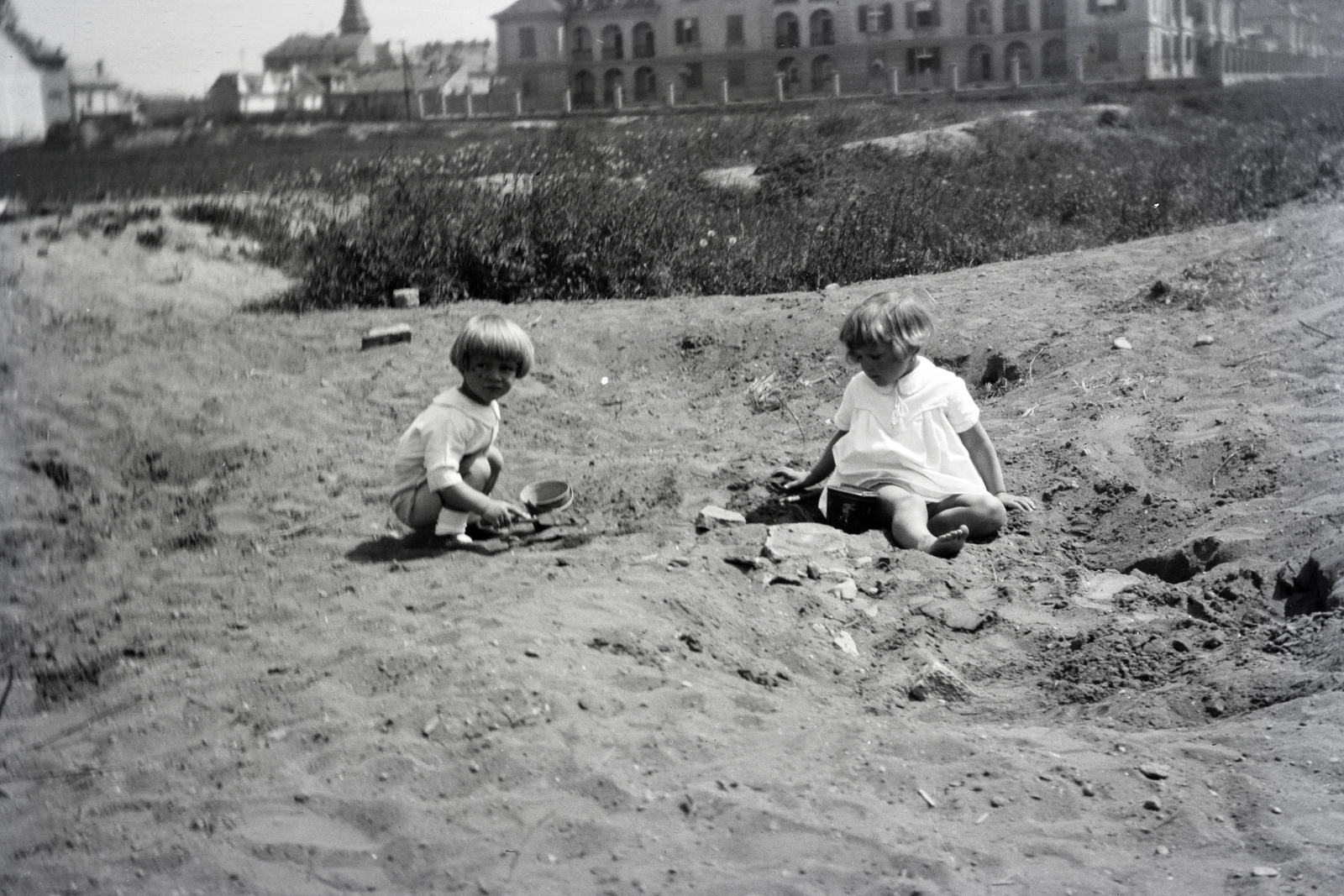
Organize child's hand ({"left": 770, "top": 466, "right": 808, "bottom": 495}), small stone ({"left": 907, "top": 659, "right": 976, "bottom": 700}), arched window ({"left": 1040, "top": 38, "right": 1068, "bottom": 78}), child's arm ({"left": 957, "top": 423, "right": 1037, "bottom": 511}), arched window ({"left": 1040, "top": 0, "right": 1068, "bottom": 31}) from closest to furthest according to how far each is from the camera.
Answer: small stone ({"left": 907, "top": 659, "right": 976, "bottom": 700}) < child's arm ({"left": 957, "top": 423, "right": 1037, "bottom": 511}) < child's hand ({"left": 770, "top": 466, "right": 808, "bottom": 495}) < arched window ({"left": 1040, "top": 0, "right": 1068, "bottom": 31}) < arched window ({"left": 1040, "top": 38, "right": 1068, "bottom": 78})

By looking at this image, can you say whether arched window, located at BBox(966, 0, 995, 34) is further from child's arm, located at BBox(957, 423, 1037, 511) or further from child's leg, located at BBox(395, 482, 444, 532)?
child's leg, located at BBox(395, 482, 444, 532)

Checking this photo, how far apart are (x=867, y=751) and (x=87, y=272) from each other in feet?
16.2

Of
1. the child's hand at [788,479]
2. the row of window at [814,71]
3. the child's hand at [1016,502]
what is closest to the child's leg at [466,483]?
the child's hand at [788,479]

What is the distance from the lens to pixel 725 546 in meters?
3.94

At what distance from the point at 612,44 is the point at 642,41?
0.27m

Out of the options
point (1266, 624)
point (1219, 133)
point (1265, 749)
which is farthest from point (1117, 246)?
point (1265, 749)

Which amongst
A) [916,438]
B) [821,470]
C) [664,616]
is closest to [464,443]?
[664,616]

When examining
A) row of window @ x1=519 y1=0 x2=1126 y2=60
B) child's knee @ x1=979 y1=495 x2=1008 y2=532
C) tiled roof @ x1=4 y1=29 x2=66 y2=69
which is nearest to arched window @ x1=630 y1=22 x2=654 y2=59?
row of window @ x1=519 y1=0 x2=1126 y2=60

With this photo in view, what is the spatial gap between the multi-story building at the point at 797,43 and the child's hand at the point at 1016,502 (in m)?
4.08

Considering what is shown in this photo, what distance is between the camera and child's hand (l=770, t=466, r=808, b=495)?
4.59 m

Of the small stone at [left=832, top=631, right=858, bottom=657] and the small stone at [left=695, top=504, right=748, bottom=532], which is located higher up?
the small stone at [left=695, top=504, right=748, bottom=532]

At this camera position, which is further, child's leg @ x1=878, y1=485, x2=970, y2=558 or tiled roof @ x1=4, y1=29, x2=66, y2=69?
tiled roof @ x1=4, y1=29, x2=66, y2=69

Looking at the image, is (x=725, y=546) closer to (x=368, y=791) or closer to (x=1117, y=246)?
(x=368, y=791)

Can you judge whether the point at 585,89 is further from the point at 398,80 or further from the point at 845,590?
the point at 845,590
